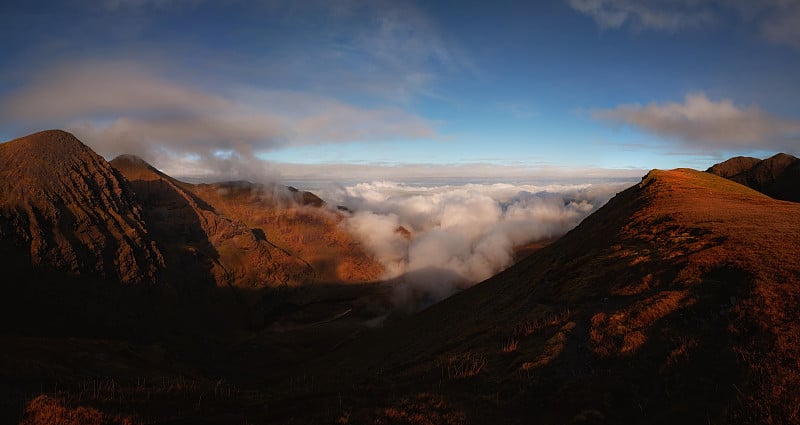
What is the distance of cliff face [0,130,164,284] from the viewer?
6329 inches

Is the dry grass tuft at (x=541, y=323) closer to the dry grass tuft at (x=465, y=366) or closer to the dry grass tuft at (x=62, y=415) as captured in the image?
the dry grass tuft at (x=465, y=366)

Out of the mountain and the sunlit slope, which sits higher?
the mountain

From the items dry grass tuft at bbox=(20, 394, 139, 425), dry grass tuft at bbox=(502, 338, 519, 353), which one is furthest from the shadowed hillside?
dry grass tuft at bbox=(502, 338, 519, 353)

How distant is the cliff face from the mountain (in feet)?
958

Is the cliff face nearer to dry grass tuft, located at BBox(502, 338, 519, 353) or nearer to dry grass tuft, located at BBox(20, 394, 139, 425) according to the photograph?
dry grass tuft, located at BBox(20, 394, 139, 425)

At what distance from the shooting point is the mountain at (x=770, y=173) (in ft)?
509

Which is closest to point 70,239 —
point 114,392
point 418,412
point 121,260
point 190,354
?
point 121,260

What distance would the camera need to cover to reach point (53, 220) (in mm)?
173750

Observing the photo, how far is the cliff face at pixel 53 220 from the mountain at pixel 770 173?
958 feet

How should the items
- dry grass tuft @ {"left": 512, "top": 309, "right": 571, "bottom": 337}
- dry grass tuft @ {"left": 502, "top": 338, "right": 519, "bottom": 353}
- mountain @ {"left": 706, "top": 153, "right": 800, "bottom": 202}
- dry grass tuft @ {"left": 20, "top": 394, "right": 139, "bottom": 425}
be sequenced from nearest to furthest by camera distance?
dry grass tuft @ {"left": 20, "top": 394, "right": 139, "bottom": 425} → dry grass tuft @ {"left": 502, "top": 338, "right": 519, "bottom": 353} → dry grass tuft @ {"left": 512, "top": 309, "right": 571, "bottom": 337} → mountain @ {"left": 706, "top": 153, "right": 800, "bottom": 202}

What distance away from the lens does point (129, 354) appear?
10525 cm

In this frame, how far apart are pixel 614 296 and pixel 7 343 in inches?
4035

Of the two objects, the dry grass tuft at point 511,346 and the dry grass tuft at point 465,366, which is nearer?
the dry grass tuft at point 465,366

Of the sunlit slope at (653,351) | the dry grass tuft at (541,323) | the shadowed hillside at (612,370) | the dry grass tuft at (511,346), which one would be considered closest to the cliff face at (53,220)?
the shadowed hillside at (612,370)
